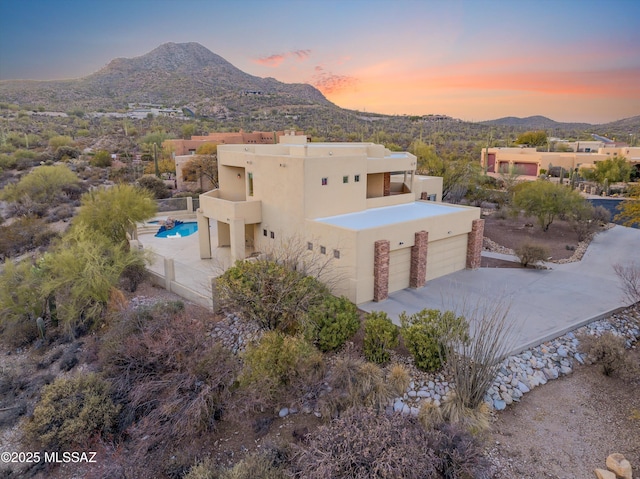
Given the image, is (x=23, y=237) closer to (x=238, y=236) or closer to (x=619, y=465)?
A: (x=238, y=236)

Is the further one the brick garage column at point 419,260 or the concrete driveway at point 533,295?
the brick garage column at point 419,260

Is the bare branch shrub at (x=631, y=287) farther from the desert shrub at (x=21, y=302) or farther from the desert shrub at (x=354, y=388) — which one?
the desert shrub at (x=21, y=302)

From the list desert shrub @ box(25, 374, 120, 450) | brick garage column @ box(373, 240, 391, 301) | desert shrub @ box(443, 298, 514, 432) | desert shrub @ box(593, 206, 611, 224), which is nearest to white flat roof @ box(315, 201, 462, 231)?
brick garage column @ box(373, 240, 391, 301)

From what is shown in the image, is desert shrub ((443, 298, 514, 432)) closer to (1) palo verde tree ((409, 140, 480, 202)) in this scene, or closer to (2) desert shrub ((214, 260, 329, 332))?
(2) desert shrub ((214, 260, 329, 332))

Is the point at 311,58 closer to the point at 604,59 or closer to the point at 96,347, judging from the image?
the point at 604,59

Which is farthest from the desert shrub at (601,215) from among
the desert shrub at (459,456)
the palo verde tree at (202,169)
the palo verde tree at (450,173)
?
the palo verde tree at (202,169)

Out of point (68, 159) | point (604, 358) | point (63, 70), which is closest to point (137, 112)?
point (63, 70)

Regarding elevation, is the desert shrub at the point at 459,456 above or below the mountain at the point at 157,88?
below
